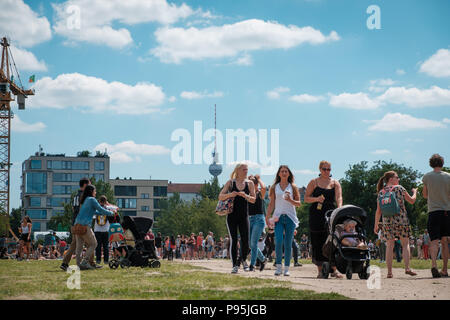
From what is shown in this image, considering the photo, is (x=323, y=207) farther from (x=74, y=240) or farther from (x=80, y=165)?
(x=80, y=165)

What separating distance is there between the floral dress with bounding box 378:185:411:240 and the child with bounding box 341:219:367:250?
3.32ft

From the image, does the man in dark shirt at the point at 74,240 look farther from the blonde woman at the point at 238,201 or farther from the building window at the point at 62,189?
the building window at the point at 62,189

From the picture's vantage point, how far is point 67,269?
46.3 ft

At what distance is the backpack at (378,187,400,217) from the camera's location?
1157 cm

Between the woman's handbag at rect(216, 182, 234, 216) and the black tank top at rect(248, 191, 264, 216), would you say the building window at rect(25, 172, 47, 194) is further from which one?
the woman's handbag at rect(216, 182, 234, 216)

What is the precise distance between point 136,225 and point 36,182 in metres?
142

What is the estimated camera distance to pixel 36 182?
5906 inches

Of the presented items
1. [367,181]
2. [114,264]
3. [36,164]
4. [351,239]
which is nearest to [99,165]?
[36,164]

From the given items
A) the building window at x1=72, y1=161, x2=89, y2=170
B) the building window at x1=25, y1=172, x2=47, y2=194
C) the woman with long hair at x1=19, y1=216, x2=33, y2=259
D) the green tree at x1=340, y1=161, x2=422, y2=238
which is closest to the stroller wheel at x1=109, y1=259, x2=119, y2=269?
the woman with long hair at x1=19, y1=216, x2=33, y2=259

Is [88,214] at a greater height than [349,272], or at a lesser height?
greater

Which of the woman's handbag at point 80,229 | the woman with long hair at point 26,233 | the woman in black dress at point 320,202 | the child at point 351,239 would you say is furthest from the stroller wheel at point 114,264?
the woman with long hair at point 26,233

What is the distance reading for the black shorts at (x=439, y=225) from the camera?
11398 mm
